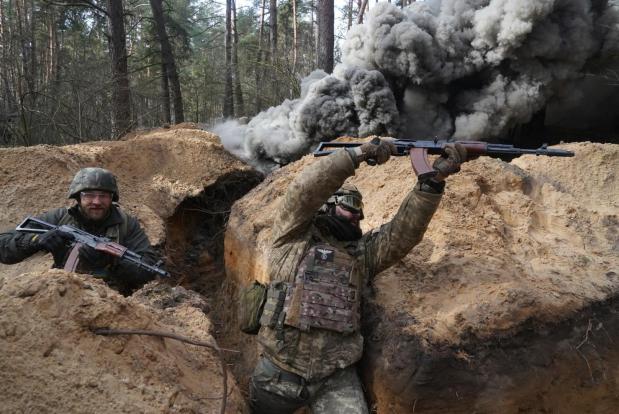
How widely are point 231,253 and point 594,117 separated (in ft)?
32.3

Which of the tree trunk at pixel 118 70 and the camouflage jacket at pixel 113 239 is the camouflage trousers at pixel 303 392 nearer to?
the camouflage jacket at pixel 113 239

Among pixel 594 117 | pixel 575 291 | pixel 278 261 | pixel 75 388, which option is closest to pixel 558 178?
pixel 575 291

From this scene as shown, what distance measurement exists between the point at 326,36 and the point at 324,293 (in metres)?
10.3

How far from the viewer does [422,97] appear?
1077cm

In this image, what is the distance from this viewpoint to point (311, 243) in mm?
3654

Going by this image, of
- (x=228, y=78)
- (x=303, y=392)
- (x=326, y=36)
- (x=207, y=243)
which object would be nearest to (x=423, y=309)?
(x=303, y=392)

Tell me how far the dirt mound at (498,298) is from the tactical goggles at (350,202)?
2.60 ft

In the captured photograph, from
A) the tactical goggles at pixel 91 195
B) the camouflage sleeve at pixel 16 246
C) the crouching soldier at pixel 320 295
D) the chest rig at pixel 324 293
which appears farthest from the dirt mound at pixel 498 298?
the camouflage sleeve at pixel 16 246

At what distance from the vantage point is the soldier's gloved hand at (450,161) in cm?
334

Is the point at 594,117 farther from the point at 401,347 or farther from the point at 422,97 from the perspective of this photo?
the point at 401,347

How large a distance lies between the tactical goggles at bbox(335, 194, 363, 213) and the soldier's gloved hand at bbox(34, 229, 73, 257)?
2350mm

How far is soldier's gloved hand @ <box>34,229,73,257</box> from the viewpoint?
4023 millimetres

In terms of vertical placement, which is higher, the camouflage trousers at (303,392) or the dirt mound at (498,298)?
the dirt mound at (498,298)

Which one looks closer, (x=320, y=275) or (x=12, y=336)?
(x=12, y=336)
